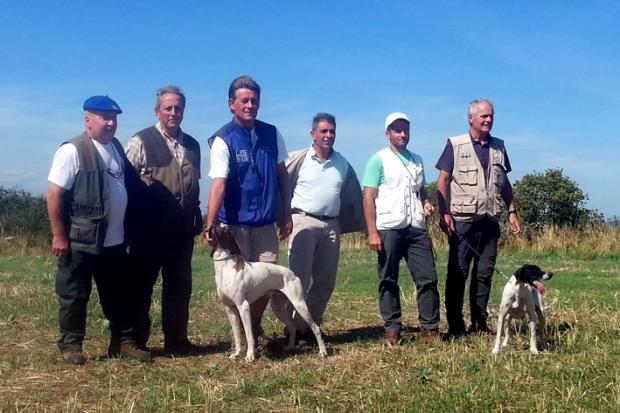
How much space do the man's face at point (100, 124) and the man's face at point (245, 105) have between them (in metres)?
1.08

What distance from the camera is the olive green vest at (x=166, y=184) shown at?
22.4 feet

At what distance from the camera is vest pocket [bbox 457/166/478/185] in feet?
24.1

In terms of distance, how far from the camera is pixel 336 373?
19.5ft

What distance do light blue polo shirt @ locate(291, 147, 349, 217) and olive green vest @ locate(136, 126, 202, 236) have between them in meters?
1.07

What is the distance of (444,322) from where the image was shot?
851 centimetres

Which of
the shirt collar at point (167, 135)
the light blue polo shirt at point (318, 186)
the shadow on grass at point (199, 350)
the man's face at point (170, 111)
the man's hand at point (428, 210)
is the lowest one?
the shadow on grass at point (199, 350)

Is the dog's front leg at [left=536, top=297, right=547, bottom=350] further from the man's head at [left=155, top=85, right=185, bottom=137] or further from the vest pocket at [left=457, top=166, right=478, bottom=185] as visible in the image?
the man's head at [left=155, top=85, right=185, bottom=137]

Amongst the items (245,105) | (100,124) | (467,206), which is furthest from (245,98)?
(467,206)

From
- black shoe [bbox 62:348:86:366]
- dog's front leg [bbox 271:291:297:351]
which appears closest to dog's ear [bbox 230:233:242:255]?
dog's front leg [bbox 271:291:297:351]

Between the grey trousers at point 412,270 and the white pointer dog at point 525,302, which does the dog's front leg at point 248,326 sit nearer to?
the grey trousers at point 412,270

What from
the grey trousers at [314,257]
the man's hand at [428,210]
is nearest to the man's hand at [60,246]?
the grey trousers at [314,257]

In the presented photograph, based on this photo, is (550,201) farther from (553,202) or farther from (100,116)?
(100,116)

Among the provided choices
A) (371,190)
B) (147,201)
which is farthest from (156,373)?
(371,190)

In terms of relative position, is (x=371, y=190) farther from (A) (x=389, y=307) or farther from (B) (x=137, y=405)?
(B) (x=137, y=405)
